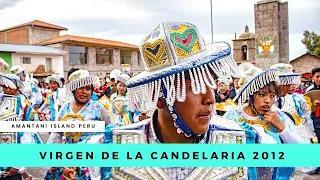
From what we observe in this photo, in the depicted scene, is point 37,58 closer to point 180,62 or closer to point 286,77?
point 286,77

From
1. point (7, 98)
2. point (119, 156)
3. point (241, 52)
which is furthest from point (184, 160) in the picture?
point (241, 52)

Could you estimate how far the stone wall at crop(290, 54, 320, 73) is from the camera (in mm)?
14648

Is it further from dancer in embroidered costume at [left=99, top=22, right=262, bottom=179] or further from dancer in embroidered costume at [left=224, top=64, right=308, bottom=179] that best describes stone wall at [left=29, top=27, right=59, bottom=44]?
dancer in embroidered costume at [left=99, top=22, right=262, bottom=179]

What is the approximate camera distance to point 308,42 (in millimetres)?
27594

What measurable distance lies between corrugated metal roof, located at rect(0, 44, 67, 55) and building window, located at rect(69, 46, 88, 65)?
2.50 ft

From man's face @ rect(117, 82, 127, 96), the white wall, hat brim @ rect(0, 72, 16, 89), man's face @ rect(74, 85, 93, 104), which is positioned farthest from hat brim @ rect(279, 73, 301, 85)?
the white wall

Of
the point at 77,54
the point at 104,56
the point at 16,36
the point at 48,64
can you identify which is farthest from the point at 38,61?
the point at 104,56

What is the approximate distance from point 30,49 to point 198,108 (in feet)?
74.4

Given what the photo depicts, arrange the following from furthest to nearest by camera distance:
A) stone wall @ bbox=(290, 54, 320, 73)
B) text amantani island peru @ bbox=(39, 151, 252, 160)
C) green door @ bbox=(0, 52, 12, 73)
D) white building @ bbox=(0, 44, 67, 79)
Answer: white building @ bbox=(0, 44, 67, 79) → green door @ bbox=(0, 52, 12, 73) → stone wall @ bbox=(290, 54, 320, 73) → text amantani island peru @ bbox=(39, 151, 252, 160)

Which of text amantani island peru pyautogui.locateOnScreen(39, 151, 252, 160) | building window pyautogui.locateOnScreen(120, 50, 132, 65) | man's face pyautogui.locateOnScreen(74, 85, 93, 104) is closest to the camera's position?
text amantani island peru pyautogui.locateOnScreen(39, 151, 252, 160)

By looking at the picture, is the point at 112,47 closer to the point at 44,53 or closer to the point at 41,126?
the point at 44,53

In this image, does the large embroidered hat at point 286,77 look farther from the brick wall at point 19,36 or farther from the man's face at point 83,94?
the brick wall at point 19,36

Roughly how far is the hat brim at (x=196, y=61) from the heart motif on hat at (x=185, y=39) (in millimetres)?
41

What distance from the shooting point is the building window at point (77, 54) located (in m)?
23.9
